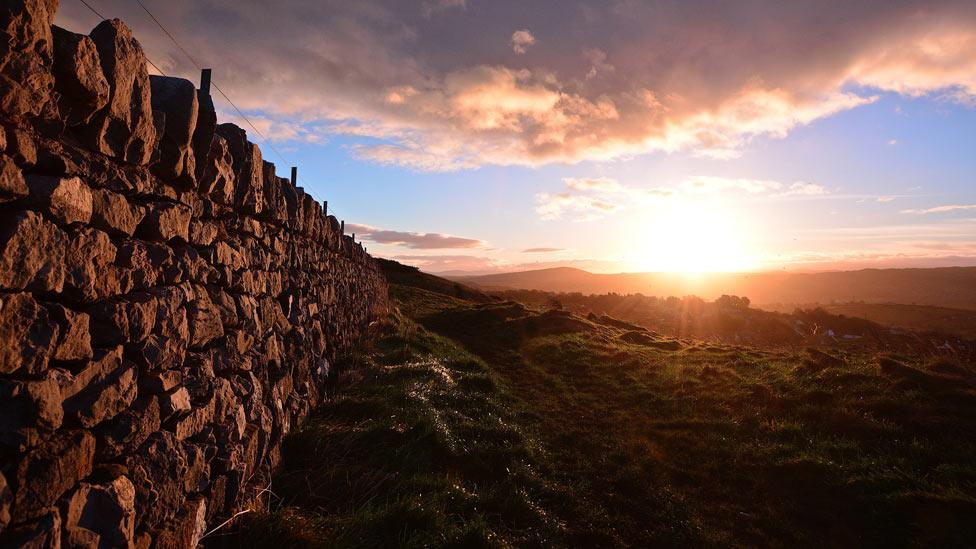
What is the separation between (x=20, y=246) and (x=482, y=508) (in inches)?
169

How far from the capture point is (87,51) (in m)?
2.37

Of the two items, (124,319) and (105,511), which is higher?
(124,319)

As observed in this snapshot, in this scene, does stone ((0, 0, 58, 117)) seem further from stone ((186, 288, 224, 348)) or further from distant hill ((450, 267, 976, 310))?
distant hill ((450, 267, 976, 310))

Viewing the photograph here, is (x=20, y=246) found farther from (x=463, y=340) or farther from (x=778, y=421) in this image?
(x=463, y=340)

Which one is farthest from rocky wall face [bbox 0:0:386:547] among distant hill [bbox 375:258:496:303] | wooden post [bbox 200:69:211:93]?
distant hill [bbox 375:258:496:303]

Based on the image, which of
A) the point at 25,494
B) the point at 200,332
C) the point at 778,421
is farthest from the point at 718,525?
the point at 25,494

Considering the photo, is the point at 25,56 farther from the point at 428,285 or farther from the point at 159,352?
the point at 428,285

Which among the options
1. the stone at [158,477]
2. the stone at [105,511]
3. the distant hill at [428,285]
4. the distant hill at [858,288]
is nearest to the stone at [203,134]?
the stone at [158,477]

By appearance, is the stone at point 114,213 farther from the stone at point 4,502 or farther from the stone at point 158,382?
the stone at point 4,502

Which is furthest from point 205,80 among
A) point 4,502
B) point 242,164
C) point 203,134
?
point 4,502

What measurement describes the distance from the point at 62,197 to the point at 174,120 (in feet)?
3.94

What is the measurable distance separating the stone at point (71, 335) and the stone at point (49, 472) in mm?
348

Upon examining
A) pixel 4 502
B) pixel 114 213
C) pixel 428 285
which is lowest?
pixel 428 285

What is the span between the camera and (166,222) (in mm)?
3178
